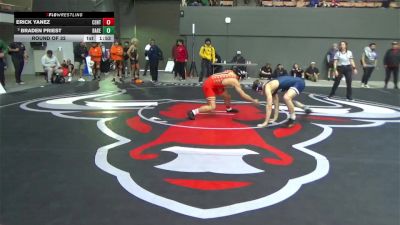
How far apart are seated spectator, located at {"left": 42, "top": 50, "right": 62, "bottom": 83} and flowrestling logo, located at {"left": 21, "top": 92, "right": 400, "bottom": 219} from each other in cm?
570

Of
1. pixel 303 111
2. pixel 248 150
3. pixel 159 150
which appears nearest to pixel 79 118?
pixel 159 150

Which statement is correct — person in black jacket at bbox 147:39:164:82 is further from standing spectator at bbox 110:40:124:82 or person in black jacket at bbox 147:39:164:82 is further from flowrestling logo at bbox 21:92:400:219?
flowrestling logo at bbox 21:92:400:219

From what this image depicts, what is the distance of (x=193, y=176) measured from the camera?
15.1ft

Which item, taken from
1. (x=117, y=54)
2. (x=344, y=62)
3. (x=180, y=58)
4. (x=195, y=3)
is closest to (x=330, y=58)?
(x=195, y=3)

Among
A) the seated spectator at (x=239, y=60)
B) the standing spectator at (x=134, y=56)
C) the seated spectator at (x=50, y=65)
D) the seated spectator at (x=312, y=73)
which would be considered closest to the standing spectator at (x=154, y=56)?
the standing spectator at (x=134, y=56)

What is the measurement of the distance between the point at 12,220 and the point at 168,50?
69.3ft

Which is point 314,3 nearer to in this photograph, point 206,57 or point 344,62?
point 206,57

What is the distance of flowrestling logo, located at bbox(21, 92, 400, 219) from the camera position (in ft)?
13.3

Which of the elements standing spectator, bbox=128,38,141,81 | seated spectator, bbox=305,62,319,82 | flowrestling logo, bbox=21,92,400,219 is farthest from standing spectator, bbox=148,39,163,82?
seated spectator, bbox=305,62,319,82

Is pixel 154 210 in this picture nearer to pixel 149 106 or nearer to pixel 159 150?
pixel 159 150

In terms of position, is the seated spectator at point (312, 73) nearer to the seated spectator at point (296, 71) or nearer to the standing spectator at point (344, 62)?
the seated spectator at point (296, 71)

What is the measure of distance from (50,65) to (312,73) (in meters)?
10.5

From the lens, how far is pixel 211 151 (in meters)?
5.65

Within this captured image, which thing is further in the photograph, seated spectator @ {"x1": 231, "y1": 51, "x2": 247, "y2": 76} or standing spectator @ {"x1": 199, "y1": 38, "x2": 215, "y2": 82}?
seated spectator @ {"x1": 231, "y1": 51, "x2": 247, "y2": 76}
